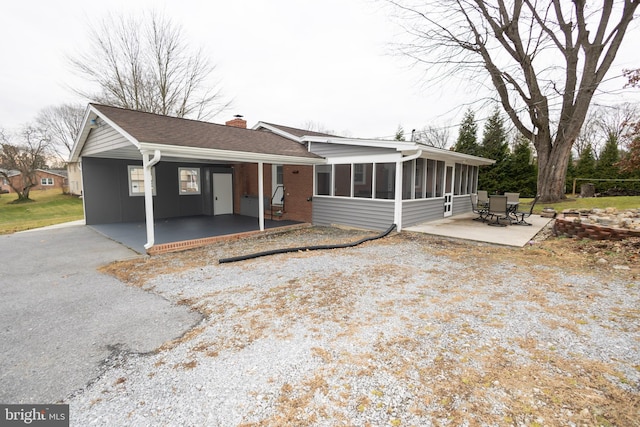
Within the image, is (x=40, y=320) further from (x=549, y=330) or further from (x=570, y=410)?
(x=549, y=330)

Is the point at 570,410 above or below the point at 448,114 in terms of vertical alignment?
below

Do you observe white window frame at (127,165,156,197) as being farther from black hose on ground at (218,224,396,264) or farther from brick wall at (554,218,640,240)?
brick wall at (554,218,640,240)

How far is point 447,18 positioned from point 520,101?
17.3ft

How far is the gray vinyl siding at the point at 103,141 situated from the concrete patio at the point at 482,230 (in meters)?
7.66

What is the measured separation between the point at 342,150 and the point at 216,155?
3972 mm

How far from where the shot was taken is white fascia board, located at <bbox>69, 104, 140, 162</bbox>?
595 cm

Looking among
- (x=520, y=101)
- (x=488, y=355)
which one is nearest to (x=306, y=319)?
(x=488, y=355)

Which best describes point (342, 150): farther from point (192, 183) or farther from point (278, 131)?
point (192, 183)

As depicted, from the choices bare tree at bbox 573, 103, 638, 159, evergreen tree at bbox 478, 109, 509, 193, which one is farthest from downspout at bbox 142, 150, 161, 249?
bare tree at bbox 573, 103, 638, 159

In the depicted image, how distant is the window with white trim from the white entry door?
0.78m

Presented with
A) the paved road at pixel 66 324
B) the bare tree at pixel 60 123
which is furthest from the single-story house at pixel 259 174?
the bare tree at pixel 60 123

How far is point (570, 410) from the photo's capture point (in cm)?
190

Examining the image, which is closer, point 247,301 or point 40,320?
point 40,320

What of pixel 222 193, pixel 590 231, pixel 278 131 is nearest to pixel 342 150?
pixel 278 131
